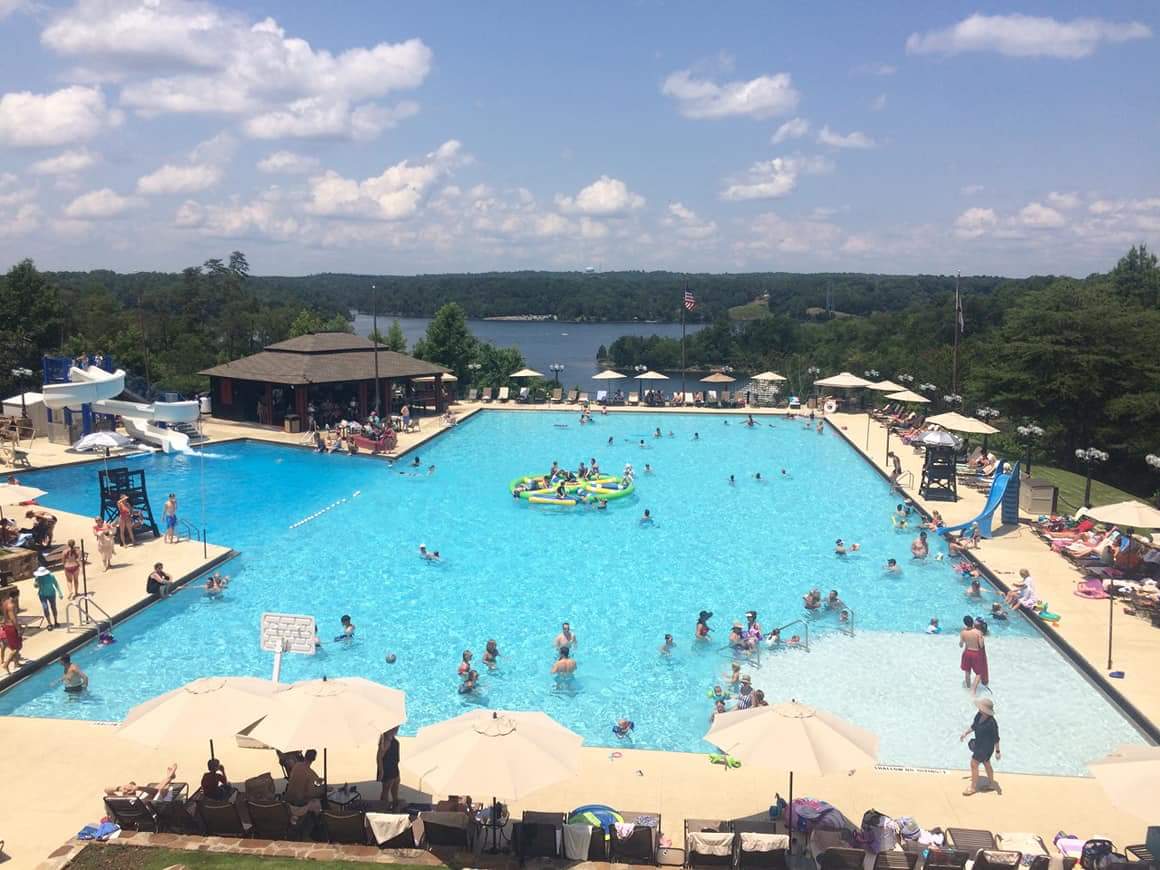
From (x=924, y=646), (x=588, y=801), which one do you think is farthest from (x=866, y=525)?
(x=588, y=801)

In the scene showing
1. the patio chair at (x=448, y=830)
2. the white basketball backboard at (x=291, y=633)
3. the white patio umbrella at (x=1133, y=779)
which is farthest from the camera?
the white basketball backboard at (x=291, y=633)

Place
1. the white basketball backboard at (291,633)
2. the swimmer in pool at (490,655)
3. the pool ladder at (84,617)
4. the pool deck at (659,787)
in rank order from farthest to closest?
the pool ladder at (84,617) < the swimmer in pool at (490,655) < the white basketball backboard at (291,633) < the pool deck at (659,787)

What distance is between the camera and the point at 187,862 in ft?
24.8

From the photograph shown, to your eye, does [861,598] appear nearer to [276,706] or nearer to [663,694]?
[663,694]

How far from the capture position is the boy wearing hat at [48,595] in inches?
541

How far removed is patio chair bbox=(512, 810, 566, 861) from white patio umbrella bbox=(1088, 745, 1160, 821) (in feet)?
15.1

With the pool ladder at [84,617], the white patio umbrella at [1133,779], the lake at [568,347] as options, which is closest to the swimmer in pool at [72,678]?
the pool ladder at [84,617]

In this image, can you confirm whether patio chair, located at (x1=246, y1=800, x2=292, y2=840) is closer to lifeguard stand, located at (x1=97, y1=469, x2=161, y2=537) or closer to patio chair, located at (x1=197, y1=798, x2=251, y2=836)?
patio chair, located at (x1=197, y1=798, x2=251, y2=836)

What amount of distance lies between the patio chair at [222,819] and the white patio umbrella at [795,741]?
4439 mm

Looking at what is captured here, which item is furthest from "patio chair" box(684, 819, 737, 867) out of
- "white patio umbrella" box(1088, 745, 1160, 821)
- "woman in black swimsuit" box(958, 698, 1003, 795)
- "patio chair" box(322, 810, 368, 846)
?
"woman in black swimsuit" box(958, 698, 1003, 795)

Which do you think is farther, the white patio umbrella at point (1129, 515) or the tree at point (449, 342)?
the tree at point (449, 342)

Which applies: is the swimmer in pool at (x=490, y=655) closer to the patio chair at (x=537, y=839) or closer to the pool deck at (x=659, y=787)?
the pool deck at (x=659, y=787)

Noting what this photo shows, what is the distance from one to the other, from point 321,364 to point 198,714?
27.7 metres

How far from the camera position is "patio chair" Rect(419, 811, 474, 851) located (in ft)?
25.5
